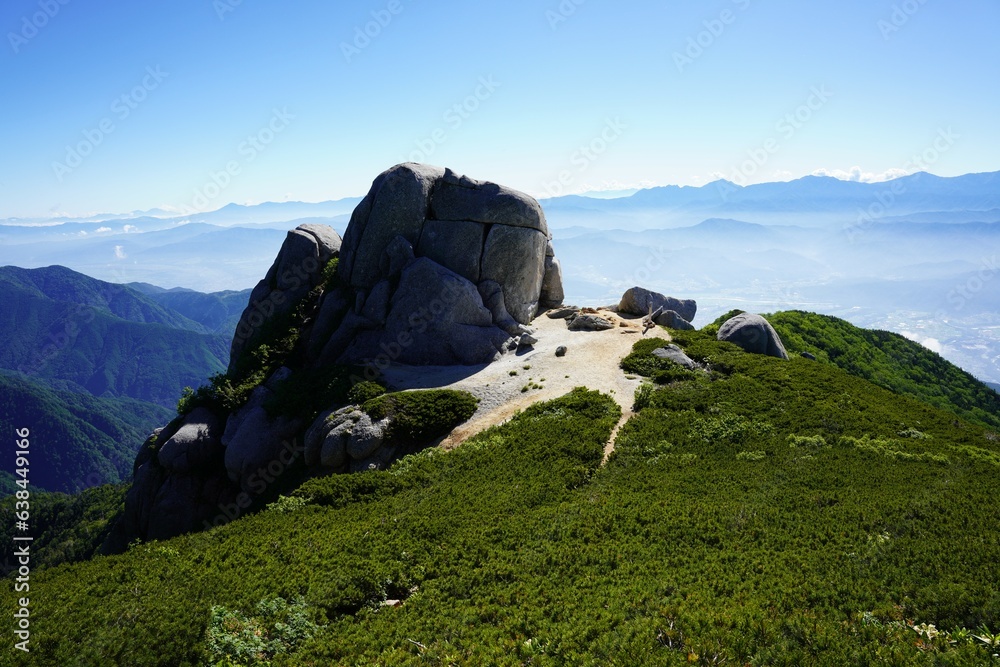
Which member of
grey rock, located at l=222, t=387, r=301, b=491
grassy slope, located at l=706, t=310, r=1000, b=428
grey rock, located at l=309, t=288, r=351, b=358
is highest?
grey rock, located at l=309, t=288, r=351, b=358

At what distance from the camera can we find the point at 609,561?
47.7ft

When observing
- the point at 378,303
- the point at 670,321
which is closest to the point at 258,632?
the point at 378,303

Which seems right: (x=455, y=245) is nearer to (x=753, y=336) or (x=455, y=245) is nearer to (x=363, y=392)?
(x=363, y=392)

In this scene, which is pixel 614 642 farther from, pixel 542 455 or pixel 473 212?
pixel 473 212

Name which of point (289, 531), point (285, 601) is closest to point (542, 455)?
point (289, 531)

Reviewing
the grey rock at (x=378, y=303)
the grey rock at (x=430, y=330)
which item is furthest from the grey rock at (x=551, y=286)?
the grey rock at (x=378, y=303)

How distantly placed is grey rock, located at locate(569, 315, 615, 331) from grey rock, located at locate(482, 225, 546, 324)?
4299 millimetres

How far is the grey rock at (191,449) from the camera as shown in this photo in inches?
1377

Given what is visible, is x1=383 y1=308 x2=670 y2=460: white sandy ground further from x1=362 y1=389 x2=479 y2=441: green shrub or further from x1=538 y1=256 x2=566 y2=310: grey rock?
x1=538 y1=256 x2=566 y2=310: grey rock

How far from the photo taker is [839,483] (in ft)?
60.2

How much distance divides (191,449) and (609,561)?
3109 cm

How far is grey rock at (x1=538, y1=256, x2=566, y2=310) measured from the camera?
171 feet

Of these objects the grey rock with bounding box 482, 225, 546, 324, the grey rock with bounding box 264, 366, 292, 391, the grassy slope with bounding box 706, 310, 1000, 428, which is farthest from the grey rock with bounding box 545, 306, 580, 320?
the grey rock with bounding box 264, 366, 292, 391

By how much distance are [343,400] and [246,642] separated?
20312mm
